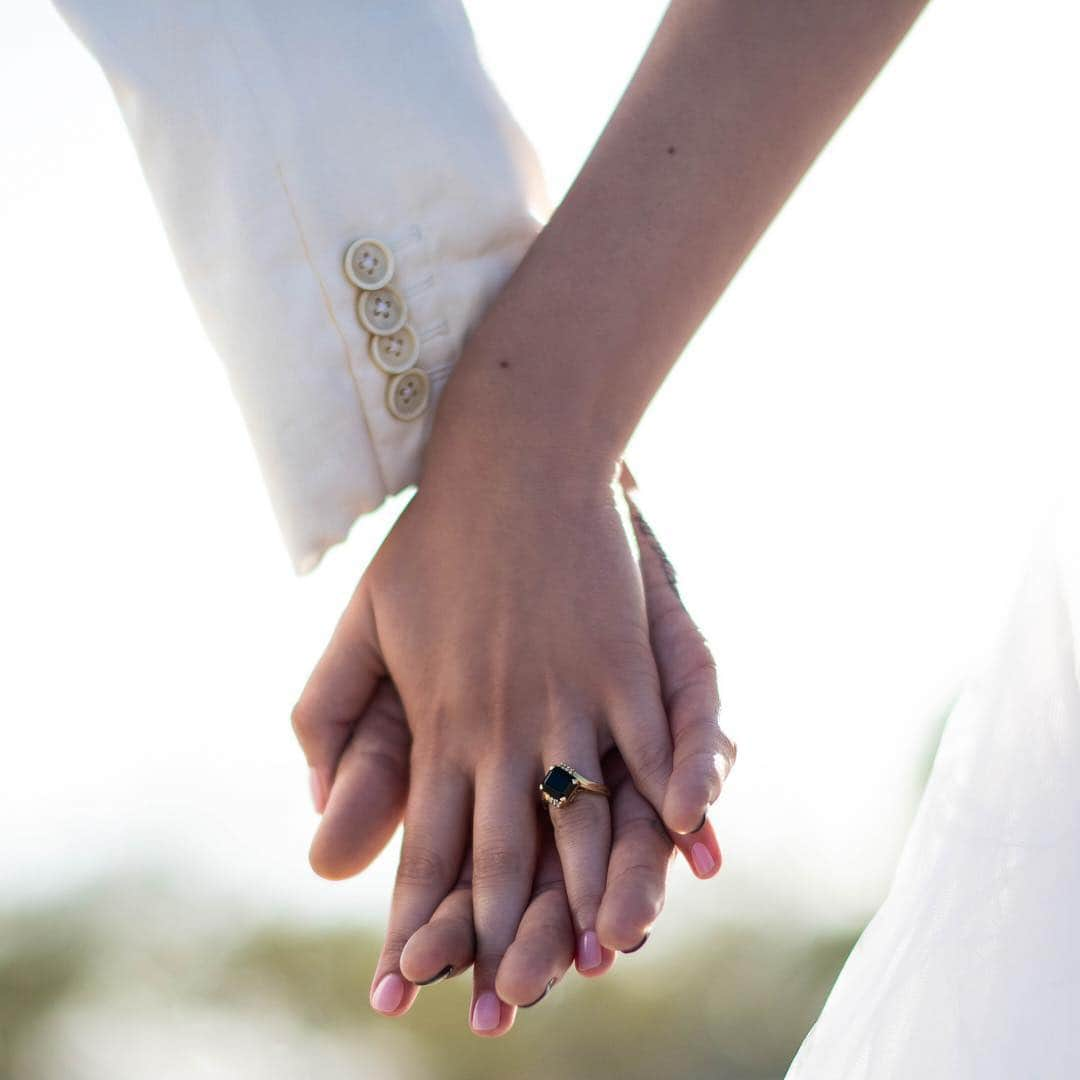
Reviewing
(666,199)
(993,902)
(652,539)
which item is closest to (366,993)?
(652,539)

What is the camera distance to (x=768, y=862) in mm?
7105

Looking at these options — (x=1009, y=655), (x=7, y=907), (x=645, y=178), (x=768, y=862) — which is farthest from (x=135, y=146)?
(x=7, y=907)

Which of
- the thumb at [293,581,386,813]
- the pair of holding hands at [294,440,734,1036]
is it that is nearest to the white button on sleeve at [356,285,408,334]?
the pair of holding hands at [294,440,734,1036]

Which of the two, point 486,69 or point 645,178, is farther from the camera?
point 486,69

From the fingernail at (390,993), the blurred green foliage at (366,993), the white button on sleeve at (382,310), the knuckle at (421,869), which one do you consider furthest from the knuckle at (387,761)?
the blurred green foliage at (366,993)

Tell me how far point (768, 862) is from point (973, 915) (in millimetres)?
6636

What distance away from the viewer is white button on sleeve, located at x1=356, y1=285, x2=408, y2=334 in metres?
1.12

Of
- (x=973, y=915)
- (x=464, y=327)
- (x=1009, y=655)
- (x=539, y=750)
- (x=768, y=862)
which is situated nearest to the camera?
(x=973, y=915)

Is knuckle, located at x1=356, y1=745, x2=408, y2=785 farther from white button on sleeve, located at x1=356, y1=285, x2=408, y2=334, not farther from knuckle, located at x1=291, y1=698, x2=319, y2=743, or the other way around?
white button on sleeve, located at x1=356, y1=285, x2=408, y2=334

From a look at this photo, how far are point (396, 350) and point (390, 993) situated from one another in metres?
0.52

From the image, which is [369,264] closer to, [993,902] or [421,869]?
[421,869]

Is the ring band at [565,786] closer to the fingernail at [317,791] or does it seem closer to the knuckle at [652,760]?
the knuckle at [652,760]

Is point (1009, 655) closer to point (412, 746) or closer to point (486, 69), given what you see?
point (412, 746)

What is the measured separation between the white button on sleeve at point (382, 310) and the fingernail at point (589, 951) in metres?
0.52
